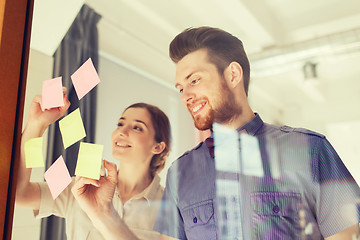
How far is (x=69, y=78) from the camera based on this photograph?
1056 mm

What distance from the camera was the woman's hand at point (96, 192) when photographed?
921 mm

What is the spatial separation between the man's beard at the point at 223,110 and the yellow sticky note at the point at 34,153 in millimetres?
625

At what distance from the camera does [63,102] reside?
1058 millimetres

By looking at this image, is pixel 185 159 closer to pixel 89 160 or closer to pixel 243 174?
pixel 243 174

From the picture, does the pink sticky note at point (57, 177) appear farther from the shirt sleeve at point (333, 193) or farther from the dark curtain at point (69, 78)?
the shirt sleeve at point (333, 193)

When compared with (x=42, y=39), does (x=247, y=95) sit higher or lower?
lower

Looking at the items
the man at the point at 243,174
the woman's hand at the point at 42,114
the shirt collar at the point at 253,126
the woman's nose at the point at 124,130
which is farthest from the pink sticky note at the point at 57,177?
the shirt collar at the point at 253,126

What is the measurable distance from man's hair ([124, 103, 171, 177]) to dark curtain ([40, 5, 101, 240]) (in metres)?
0.22

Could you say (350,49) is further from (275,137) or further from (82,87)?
(82,87)

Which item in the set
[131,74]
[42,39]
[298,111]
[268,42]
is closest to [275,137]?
[298,111]

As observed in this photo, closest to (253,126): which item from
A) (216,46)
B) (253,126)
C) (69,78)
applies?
(253,126)

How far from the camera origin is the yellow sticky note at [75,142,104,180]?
3.07ft

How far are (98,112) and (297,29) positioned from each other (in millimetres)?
627

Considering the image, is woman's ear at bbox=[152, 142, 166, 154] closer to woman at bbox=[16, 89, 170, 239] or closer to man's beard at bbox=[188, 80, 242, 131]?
woman at bbox=[16, 89, 170, 239]
